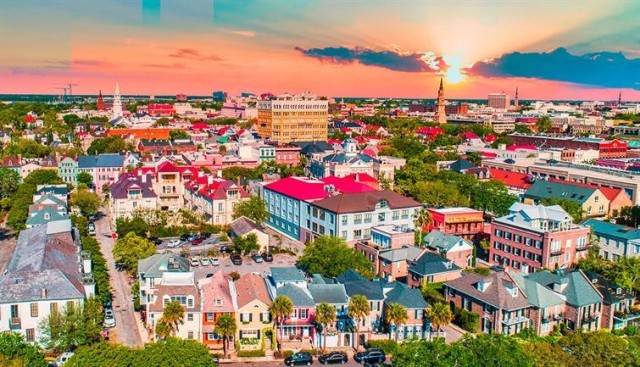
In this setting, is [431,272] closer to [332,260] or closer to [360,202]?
[332,260]

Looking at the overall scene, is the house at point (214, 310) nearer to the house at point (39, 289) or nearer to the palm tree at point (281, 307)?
the palm tree at point (281, 307)

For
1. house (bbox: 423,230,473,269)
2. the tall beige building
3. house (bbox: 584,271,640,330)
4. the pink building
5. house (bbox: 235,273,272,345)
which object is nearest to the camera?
house (bbox: 235,273,272,345)

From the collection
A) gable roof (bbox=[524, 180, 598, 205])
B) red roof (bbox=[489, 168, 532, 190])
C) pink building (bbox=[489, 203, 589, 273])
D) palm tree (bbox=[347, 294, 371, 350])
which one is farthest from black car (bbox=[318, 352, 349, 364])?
red roof (bbox=[489, 168, 532, 190])

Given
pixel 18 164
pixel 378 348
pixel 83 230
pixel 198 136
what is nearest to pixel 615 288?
pixel 378 348

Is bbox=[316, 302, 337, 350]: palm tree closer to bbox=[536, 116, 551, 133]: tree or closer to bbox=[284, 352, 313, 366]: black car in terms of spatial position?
bbox=[284, 352, 313, 366]: black car

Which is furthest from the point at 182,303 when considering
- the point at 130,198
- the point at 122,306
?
the point at 130,198

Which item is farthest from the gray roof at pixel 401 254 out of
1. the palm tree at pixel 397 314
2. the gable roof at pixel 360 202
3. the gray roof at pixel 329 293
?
the palm tree at pixel 397 314

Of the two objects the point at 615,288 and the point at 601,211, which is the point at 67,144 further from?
the point at 615,288
